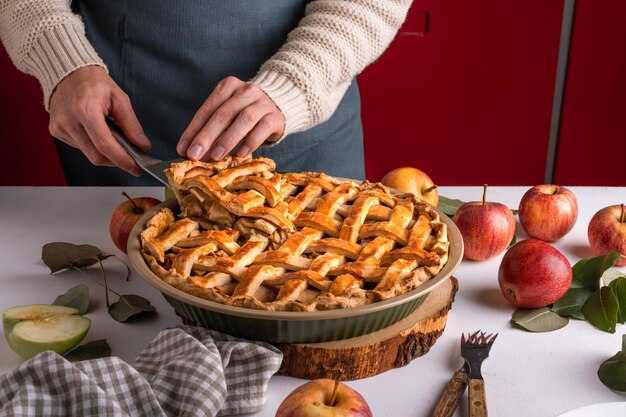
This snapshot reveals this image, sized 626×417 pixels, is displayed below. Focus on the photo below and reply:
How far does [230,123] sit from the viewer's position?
116 centimetres

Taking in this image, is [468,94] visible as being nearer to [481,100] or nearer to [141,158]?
[481,100]

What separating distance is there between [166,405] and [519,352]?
0.44 m

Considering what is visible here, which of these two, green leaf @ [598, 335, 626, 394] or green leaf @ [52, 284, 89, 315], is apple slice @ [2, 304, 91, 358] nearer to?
green leaf @ [52, 284, 89, 315]

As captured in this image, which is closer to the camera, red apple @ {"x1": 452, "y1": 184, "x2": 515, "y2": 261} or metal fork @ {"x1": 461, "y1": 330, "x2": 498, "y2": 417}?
metal fork @ {"x1": 461, "y1": 330, "x2": 498, "y2": 417}

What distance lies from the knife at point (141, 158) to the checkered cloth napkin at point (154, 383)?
0.32m

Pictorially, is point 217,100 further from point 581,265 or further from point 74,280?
point 581,265

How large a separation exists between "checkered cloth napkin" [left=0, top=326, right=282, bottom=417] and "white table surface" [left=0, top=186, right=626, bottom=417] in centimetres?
4

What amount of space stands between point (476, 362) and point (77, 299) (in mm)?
543

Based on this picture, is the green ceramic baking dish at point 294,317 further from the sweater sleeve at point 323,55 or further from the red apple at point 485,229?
the sweater sleeve at point 323,55

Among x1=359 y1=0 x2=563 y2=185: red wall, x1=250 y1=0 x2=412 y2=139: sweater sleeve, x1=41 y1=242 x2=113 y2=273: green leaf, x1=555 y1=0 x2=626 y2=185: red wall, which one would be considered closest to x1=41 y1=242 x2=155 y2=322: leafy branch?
x1=41 y1=242 x2=113 y2=273: green leaf

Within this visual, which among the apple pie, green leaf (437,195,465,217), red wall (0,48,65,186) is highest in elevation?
the apple pie

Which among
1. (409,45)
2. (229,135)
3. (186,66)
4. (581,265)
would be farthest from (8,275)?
(409,45)

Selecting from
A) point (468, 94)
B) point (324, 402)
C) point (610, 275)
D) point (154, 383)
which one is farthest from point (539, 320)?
point (468, 94)

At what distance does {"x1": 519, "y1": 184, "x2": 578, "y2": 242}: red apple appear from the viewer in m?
1.25
